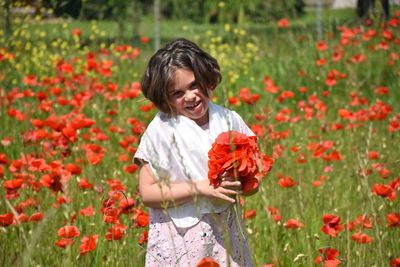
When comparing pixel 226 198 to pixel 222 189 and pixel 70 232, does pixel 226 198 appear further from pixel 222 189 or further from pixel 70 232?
pixel 70 232

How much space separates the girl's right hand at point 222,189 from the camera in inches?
76.6

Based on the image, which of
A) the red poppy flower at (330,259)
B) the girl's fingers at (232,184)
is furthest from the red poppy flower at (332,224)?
the girl's fingers at (232,184)

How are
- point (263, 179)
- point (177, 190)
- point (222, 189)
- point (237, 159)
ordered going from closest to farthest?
point (237, 159)
point (222, 189)
point (177, 190)
point (263, 179)

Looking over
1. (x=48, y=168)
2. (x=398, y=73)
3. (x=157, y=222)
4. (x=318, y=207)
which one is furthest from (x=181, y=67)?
(x=398, y=73)

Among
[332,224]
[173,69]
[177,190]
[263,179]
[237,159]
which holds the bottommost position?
[263,179]

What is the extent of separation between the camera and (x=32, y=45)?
6.93 metres

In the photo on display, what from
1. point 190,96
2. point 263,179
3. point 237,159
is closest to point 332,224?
point 190,96

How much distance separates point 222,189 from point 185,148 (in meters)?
0.35

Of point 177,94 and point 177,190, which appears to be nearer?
point 177,190

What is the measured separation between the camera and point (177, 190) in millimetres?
2207

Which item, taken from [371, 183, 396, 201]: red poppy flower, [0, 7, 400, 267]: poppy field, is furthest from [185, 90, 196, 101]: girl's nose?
[371, 183, 396, 201]: red poppy flower

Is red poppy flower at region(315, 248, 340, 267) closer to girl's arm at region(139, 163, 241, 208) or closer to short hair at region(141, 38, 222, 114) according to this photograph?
girl's arm at region(139, 163, 241, 208)

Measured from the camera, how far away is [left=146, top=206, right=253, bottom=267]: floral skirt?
2.24 meters

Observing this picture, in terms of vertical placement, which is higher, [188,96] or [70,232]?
[188,96]
